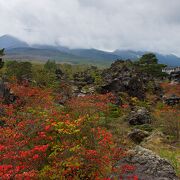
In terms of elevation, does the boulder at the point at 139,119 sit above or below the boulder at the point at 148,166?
below

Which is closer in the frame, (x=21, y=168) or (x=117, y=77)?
(x=21, y=168)

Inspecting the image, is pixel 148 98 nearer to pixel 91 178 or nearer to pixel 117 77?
pixel 117 77

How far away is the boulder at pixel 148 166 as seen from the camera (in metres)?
10.8

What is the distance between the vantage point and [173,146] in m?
20.5

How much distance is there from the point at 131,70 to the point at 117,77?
4707mm

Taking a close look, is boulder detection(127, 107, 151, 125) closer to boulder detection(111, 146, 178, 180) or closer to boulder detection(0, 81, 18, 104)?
boulder detection(0, 81, 18, 104)

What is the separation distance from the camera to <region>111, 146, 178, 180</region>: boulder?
10.8m

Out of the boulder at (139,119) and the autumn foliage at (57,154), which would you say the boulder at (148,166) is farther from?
the boulder at (139,119)

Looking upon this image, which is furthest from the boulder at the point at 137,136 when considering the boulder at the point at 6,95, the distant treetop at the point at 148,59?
the distant treetop at the point at 148,59

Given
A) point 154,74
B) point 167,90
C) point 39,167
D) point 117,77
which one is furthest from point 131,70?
point 39,167

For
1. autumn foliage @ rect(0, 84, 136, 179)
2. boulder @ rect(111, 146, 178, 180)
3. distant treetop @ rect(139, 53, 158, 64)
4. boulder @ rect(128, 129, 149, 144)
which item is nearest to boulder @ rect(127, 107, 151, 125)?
boulder @ rect(128, 129, 149, 144)

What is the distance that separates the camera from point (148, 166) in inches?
442

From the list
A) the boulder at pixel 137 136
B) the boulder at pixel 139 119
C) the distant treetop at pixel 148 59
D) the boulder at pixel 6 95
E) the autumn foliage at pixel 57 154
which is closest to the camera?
the autumn foliage at pixel 57 154

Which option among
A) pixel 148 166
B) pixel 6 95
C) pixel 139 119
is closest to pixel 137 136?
pixel 139 119
